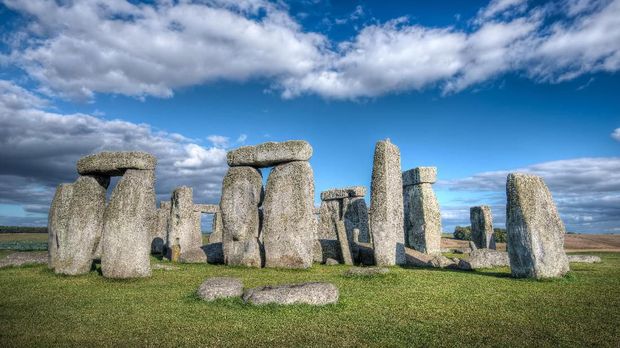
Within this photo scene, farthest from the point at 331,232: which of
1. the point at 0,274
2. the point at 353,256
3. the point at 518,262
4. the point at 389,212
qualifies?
the point at 0,274

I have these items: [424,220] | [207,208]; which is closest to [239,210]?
[424,220]

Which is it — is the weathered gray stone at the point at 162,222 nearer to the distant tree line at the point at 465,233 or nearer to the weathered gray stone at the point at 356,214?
the weathered gray stone at the point at 356,214

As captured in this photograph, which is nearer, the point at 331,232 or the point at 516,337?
the point at 516,337

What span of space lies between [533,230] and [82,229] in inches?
480

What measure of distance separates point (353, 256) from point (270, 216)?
12.1 feet

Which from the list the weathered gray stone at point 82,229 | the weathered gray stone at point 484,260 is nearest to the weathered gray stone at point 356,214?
the weathered gray stone at point 484,260

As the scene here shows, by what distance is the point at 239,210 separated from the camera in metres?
14.8

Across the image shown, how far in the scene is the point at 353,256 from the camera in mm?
15258

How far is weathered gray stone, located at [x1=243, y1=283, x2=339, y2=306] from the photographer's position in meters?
7.07

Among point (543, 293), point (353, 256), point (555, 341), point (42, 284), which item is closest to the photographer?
point (555, 341)

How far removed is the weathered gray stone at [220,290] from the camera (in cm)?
757

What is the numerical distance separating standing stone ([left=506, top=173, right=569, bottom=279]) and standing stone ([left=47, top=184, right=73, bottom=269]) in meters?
12.5

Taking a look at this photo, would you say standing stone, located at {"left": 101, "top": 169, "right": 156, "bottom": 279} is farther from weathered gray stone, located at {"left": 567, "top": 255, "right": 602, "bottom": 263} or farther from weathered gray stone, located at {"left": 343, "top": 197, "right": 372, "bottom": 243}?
weathered gray stone, located at {"left": 567, "top": 255, "right": 602, "bottom": 263}

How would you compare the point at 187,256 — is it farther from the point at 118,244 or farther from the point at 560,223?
the point at 560,223
